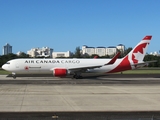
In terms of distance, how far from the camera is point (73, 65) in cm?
4100

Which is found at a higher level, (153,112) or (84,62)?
(84,62)

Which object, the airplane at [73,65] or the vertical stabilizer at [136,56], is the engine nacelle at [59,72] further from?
the vertical stabilizer at [136,56]

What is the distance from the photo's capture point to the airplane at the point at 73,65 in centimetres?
3884

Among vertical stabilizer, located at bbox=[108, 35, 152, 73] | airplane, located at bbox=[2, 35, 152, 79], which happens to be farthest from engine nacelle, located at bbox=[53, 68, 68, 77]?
vertical stabilizer, located at bbox=[108, 35, 152, 73]

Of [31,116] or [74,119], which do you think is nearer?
[74,119]

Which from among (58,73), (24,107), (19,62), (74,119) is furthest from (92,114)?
(19,62)

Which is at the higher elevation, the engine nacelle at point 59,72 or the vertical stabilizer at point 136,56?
the vertical stabilizer at point 136,56

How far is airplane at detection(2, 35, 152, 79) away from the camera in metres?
38.8

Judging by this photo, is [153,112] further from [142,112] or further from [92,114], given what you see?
[92,114]

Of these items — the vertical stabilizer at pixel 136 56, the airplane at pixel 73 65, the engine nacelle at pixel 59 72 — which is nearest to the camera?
the engine nacelle at pixel 59 72

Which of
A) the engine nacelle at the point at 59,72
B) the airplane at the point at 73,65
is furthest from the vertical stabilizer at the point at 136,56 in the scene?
the engine nacelle at the point at 59,72

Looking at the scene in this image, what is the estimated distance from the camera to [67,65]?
40.8 meters

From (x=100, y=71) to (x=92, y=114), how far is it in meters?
30.7

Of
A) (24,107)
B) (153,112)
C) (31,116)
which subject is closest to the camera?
(31,116)
